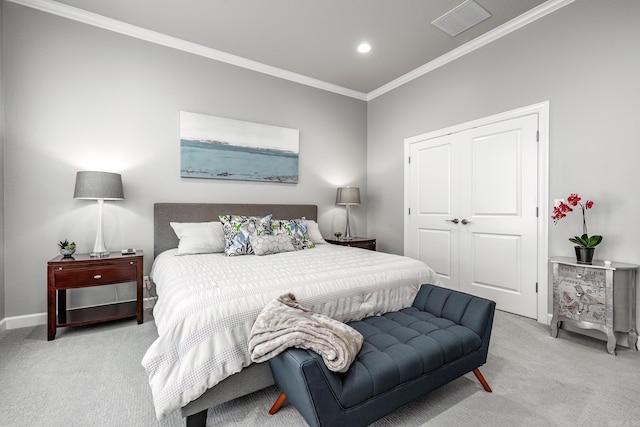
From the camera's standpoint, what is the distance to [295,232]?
3.30 metres

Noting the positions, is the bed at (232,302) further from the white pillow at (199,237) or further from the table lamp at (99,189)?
the table lamp at (99,189)

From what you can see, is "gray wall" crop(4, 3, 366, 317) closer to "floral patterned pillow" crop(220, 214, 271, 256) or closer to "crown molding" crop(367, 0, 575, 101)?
"floral patterned pillow" crop(220, 214, 271, 256)

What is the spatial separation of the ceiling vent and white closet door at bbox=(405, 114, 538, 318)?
41.9 inches

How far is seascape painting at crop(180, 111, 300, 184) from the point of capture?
3.45 m

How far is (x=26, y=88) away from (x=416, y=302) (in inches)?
153

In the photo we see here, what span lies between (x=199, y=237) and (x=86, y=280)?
3.15ft

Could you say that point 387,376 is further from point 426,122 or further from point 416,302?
point 426,122

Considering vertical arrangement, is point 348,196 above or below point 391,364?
above

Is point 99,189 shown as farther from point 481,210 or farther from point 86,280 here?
point 481,210

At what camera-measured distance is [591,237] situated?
244cm

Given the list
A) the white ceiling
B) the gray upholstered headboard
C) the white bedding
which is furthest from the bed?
the white ceiling

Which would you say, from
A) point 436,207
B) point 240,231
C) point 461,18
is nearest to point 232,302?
point 240,231

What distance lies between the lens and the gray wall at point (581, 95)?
2.40 meters

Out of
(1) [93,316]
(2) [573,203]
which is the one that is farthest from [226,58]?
(2) [573,203]
